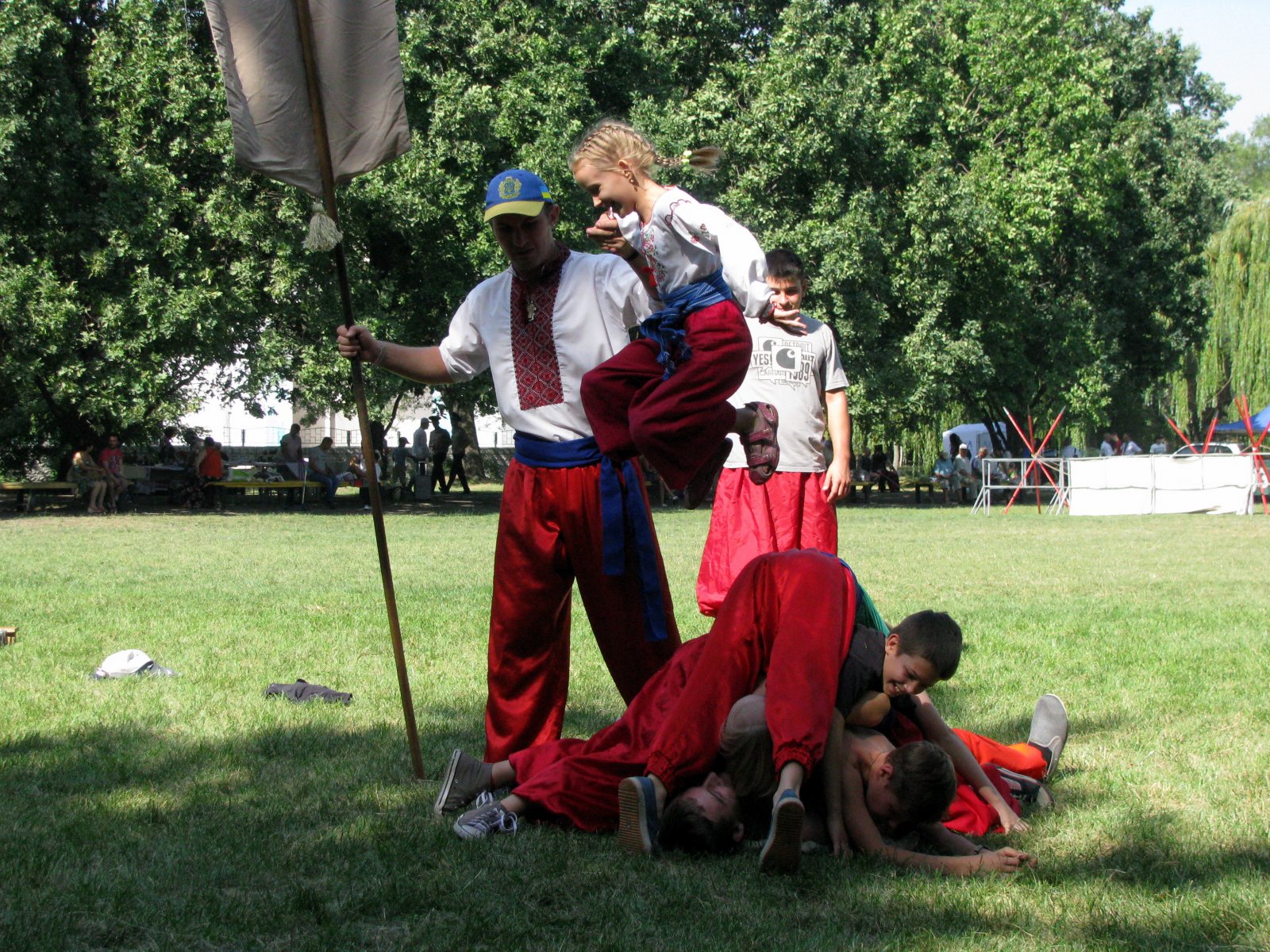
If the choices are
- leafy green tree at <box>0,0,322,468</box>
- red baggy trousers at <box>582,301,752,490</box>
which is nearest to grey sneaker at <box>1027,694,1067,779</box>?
red baggy trousers at <box>582,301,752,490</box>

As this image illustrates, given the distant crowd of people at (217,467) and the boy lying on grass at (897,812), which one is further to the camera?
the distant crowd of people at (217,467)

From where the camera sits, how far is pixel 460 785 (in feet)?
13.7

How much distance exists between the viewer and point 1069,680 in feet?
20.8

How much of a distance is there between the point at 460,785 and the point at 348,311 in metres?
1.76

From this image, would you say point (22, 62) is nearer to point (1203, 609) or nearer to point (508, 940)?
point (1203, 609)

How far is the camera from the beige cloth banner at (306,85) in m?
4.27

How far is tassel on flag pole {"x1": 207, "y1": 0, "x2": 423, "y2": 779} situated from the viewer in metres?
4.28

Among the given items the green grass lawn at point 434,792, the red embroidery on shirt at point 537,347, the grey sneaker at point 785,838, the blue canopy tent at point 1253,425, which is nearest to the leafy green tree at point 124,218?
the green grass lawn at point 434,792

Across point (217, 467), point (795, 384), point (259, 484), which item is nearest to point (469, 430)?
point (259, 484)

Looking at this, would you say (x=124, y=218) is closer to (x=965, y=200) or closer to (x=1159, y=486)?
(x=965, y=200)

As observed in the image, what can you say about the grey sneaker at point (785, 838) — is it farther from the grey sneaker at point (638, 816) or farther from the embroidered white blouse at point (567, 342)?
the embroidered white blouse at point (567, 342)

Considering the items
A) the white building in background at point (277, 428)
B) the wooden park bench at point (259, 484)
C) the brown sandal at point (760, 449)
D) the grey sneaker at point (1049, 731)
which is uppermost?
the white building in background at point (277, 428)

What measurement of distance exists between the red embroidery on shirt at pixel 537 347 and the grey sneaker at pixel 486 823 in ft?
4.54

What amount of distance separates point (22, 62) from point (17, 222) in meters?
2.63
